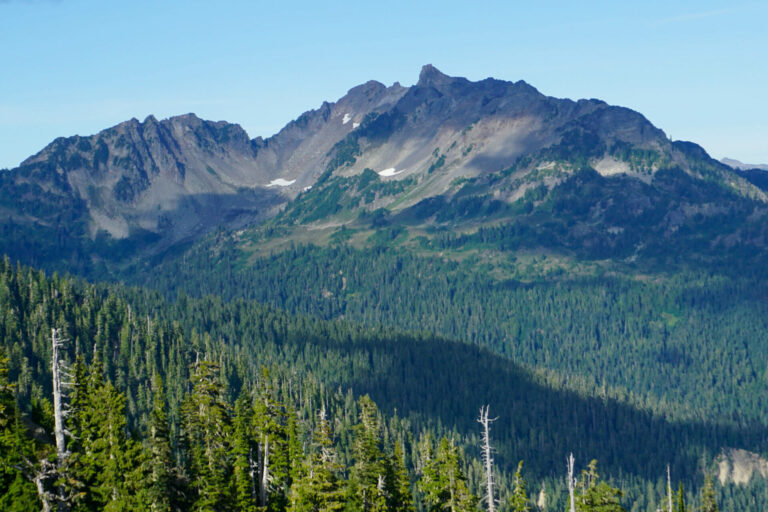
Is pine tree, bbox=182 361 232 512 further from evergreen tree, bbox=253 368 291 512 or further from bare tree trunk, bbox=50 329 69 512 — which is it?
bare tree trunk, bbox=50 329 69 512

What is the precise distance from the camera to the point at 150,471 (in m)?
74.8

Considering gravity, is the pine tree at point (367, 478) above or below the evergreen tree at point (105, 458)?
below

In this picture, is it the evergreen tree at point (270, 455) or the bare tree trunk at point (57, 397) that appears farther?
the evergreen tree at point (270, 455)

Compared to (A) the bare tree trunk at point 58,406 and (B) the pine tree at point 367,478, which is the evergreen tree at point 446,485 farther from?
(A) the bare tree trunk at point 58,406

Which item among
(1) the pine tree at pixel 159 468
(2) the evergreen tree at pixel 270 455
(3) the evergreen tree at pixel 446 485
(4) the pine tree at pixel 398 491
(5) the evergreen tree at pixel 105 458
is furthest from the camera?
(2) the evergreen tree at pixel 270 455

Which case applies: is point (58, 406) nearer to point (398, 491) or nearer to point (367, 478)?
point (367, 478)

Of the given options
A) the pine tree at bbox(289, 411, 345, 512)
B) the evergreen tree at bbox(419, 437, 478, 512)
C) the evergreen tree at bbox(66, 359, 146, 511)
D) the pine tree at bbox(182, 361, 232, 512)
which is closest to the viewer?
the evergreen tree at bbox(66, 359, 146, 511)

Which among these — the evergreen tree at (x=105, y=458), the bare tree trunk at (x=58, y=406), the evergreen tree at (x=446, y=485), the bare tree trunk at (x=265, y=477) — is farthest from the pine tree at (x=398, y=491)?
the bare tree trunk at (x=58, y=406)

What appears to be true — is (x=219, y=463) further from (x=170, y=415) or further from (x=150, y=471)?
(x=170, y=415)

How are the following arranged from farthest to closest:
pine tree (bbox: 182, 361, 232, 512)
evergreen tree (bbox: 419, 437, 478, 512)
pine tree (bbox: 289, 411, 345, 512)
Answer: evergreen tree (bbox: 419, 437, 478, 512) → pine tree (bbox: 182, 361, 232, 512) → pine tree (bbox: 289, 411, 345, 512)

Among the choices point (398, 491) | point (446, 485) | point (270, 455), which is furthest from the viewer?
point (270, 455)

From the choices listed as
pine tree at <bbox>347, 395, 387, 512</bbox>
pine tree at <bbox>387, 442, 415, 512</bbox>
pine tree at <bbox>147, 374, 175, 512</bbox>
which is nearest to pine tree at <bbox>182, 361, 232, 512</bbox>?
pine tree at <bbox>147, 374, 175, 512</bbox>

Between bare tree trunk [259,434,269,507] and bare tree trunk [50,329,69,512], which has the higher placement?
bare tree trunk [50,329,69,512]

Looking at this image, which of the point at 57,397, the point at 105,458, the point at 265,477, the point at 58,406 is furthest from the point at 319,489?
the point at 57,397
